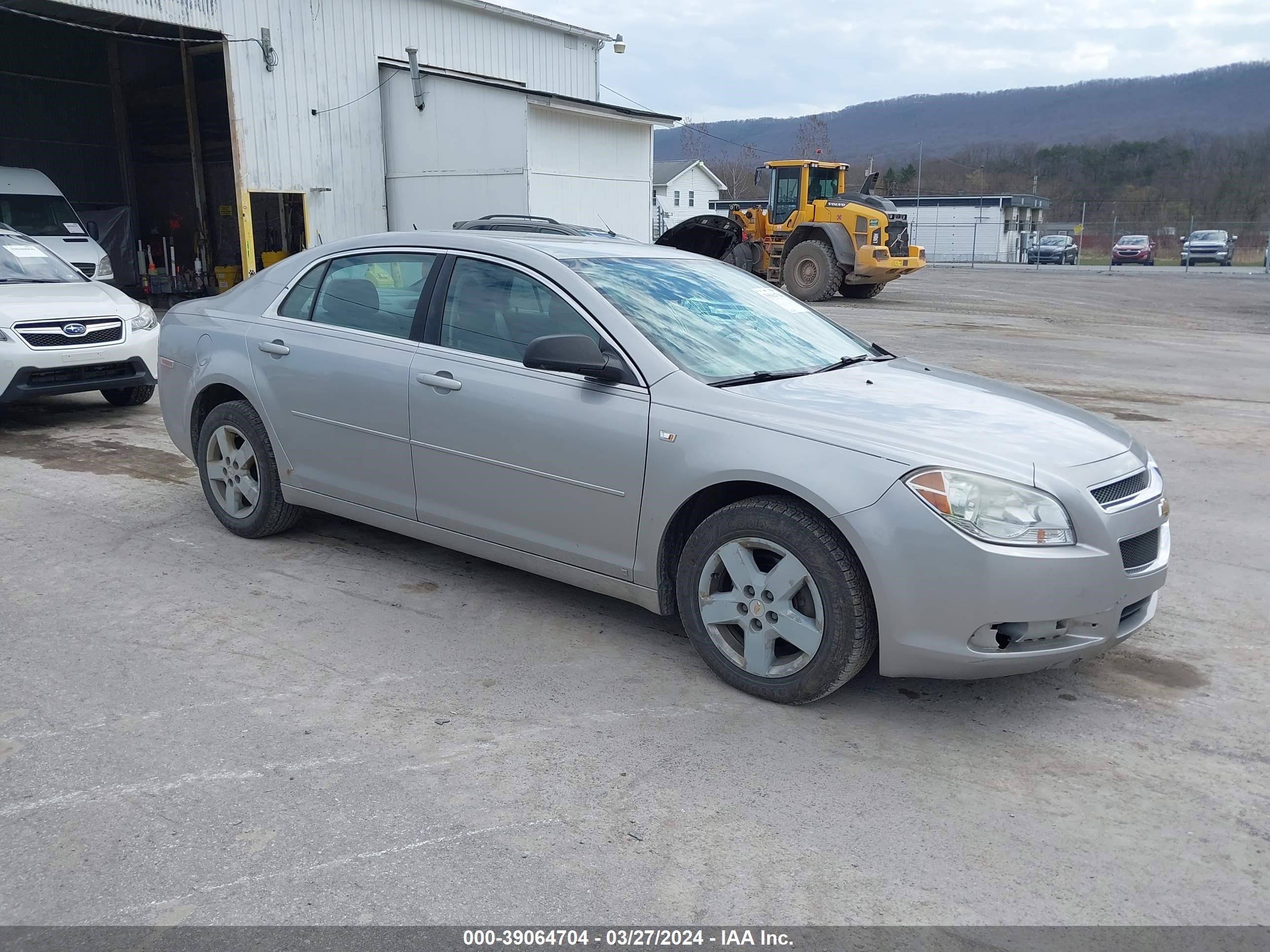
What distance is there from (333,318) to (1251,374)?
11013 millimetres

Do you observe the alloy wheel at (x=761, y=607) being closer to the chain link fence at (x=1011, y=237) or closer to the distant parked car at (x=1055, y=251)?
the distant parked car at (x=1055, y=251)

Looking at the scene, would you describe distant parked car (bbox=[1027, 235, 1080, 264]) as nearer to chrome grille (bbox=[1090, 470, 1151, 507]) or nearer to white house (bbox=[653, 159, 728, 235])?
white house (bbox=[653, 159, 728, 235])

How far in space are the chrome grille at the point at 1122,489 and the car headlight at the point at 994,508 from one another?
21cm

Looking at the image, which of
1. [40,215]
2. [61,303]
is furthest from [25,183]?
[61,303]

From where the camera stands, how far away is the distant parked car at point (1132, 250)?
42.8 meters

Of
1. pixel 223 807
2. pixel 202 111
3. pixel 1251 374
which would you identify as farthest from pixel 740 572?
pixel 202 111

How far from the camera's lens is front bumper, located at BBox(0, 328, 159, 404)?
310 inches

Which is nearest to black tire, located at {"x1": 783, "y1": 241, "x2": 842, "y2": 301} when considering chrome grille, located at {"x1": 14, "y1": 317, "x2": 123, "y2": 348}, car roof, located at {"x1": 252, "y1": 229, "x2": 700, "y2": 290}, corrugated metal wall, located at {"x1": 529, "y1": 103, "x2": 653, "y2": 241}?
corrugated metal wall, located at {"x1": 529, "y1": 103, "x2": 653, "y2": 241}

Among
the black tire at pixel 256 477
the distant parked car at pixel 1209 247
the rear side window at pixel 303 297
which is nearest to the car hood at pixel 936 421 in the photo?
the rear side window at pixel 303 297

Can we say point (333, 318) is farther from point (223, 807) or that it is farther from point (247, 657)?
point (223, 807)

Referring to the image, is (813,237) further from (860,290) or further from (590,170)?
(590,170)

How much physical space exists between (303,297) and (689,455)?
2.49 metres

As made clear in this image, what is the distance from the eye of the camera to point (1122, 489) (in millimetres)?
3689

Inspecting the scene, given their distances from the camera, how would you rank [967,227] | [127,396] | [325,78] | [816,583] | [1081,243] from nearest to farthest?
[816,583], [127,396], [325,78], [967,227], [1081,243]
